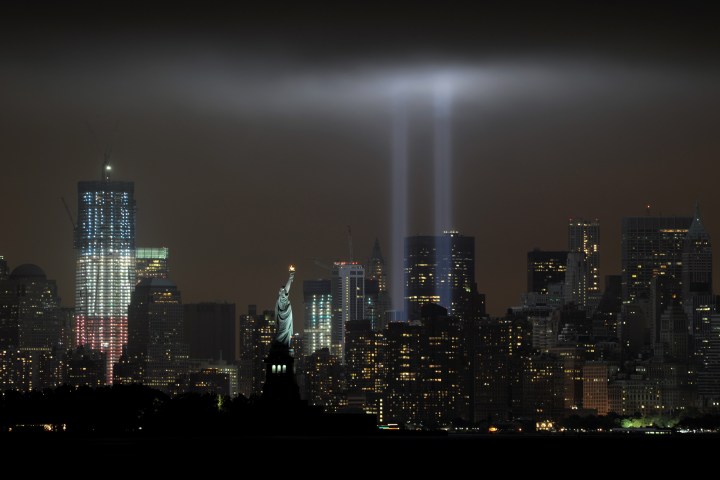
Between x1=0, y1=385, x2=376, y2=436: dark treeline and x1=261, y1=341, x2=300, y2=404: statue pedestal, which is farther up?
x1=261, y1=341, x2=300, y2=404: statue pedestal

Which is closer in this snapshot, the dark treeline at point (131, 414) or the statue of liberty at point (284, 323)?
the statue of liberty at point (284, 323)

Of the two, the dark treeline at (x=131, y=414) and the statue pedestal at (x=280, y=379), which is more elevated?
the statue pedestal at (x=280, y=379)

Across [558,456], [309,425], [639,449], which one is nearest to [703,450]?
[639,449]

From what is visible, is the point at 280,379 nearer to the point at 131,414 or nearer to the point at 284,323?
the point at 284,323

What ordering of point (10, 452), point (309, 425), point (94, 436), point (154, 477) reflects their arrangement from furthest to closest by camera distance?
point (94, 436), point (309, 425), point (10, 452), point (154, 477)

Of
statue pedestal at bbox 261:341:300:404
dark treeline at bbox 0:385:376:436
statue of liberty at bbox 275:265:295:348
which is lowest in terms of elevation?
dark treeline at bbox 0:385:376:436

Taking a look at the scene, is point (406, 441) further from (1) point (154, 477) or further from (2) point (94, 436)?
(1) point (154, 477)

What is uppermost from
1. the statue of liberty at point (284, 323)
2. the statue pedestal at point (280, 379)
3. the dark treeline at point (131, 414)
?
the statue of liberty at point (284, 323)
